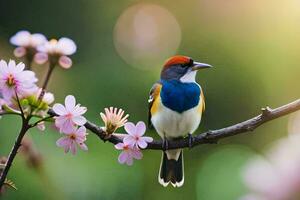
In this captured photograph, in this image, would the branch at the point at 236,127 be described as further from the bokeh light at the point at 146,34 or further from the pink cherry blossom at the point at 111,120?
the bokeh light at the point at 146,34

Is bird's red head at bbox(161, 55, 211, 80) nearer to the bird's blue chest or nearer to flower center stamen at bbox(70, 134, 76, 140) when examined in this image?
the bird's blue chest

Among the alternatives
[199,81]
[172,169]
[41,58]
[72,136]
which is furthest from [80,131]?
[199,81]

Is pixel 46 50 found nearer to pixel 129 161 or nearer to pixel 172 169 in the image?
pixel 129 161

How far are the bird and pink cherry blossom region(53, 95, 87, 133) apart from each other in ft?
1.84

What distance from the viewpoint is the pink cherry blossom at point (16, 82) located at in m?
0.71

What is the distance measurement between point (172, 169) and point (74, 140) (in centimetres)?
68

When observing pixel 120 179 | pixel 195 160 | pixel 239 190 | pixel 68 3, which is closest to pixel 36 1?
pixel 68 3

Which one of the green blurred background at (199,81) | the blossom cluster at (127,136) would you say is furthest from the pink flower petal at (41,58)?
the green blurred background at (199,81)

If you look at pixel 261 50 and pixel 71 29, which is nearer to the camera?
pixel 261 50

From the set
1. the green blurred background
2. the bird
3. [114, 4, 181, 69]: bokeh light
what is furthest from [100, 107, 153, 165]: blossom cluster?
Result: [114, 4, 181, 69]: bokeh light

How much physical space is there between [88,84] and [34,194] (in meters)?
0.54

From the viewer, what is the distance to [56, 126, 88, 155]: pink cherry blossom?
0.76 metres

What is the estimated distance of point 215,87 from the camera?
227cm

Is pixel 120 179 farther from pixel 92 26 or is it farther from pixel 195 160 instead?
pixel 92 26
